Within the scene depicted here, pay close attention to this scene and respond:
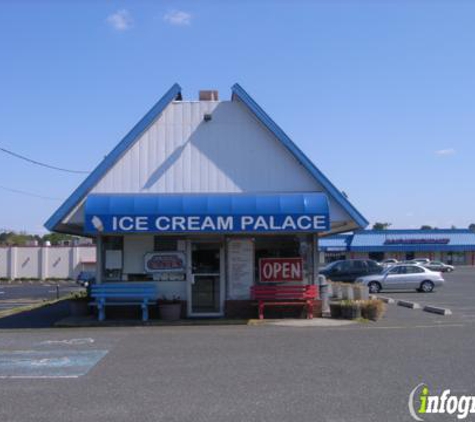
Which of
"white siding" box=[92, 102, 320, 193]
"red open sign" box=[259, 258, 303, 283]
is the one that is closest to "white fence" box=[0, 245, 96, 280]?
"white siding" box=[92, 102, 320, 193]

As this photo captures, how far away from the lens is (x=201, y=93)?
20734 mm

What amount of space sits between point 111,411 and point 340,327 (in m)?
9.73

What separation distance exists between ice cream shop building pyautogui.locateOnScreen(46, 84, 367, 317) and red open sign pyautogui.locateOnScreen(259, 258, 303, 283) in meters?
0.03

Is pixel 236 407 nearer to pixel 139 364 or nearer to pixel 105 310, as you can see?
pixel 139 364

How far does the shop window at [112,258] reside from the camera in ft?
62.4

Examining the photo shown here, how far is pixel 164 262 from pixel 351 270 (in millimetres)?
21621

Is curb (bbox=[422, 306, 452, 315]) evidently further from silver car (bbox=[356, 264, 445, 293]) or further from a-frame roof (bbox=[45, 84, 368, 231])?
silver car (bbox=[356, 264, 445, 293])

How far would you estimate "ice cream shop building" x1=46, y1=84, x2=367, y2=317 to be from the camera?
18.9 metres

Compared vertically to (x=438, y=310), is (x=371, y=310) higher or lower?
higher

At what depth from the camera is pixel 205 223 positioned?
17.7 m

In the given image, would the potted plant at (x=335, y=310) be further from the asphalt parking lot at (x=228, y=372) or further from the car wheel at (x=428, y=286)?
the car wheel at (x=428, y=286)

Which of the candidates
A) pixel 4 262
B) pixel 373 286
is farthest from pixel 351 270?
pixel 4 262

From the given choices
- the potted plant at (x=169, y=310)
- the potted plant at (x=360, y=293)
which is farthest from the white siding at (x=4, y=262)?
the potted plant at (x=169, y=310)

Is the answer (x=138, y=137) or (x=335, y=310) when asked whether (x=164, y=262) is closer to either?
(x=138, y=137)
